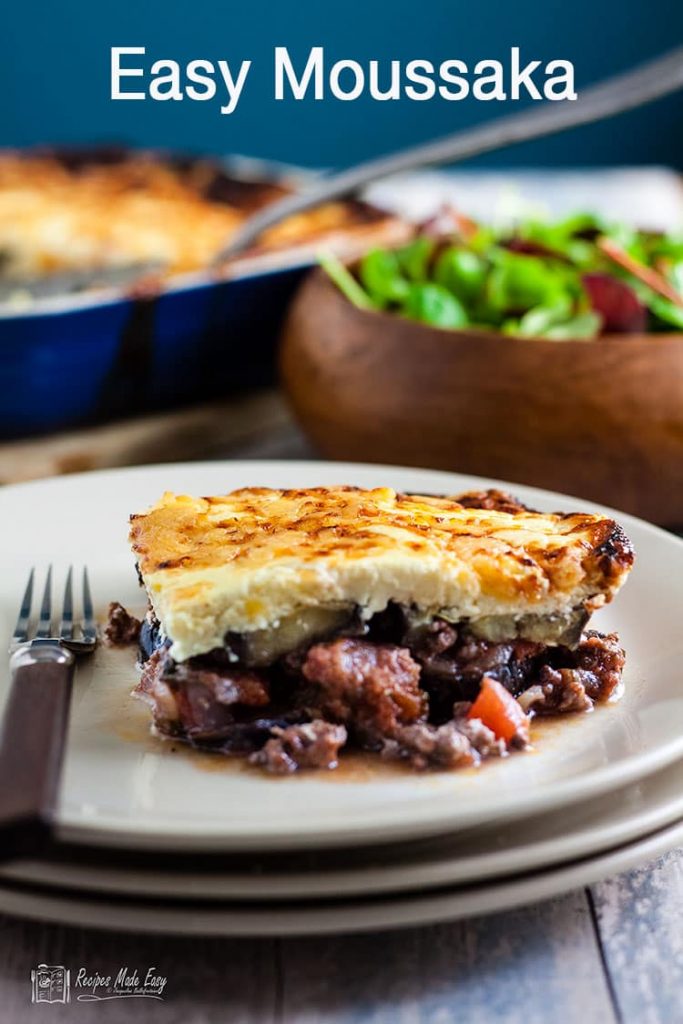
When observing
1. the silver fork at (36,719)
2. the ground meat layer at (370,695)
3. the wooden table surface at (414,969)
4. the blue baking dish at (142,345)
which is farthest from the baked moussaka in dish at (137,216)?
the wooden table surface at (414,969)

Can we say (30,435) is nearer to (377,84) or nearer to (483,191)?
(483,191)

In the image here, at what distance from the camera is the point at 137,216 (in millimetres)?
5312

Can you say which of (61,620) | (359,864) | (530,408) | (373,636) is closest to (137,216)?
(530,408)

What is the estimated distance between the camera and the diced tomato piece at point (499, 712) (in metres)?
2.09

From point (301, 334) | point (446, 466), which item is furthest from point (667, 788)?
point (301, 334)

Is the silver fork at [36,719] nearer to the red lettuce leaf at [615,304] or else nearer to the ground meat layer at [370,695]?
the ground meat layer at [370,695]

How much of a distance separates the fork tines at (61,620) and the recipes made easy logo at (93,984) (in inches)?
26.9

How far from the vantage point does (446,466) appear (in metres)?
3.59

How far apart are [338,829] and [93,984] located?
1.38 feet

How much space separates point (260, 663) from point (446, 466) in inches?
59.5

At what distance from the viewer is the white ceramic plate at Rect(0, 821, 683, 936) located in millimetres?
1698

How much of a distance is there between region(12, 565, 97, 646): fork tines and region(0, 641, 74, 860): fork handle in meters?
0.14

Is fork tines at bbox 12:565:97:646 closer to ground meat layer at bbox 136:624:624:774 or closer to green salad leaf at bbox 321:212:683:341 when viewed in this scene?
ground meat layer at bbox 136:624:624:774

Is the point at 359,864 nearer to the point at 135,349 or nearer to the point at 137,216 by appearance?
the point at 135,349
